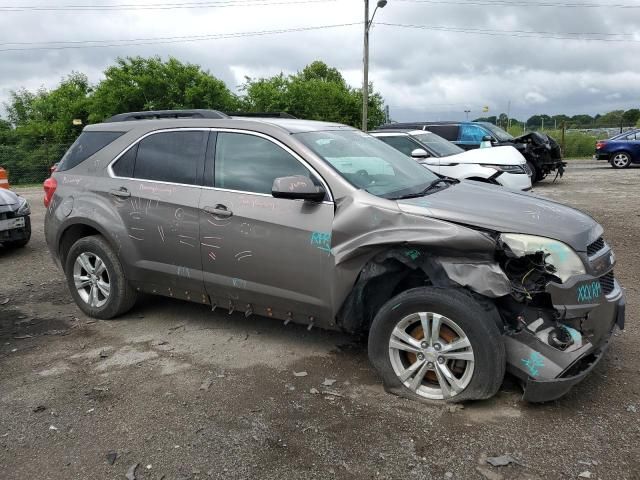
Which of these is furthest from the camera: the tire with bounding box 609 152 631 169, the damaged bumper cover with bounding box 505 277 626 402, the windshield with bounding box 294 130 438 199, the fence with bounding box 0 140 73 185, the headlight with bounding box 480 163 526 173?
the fence with bounding box 0 140 73 185

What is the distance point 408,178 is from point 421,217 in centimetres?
89

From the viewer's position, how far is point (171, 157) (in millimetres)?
4617

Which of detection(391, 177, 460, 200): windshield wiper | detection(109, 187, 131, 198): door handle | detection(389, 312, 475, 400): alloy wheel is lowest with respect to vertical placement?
detection(389, 312, 475, 400): alloy wheel

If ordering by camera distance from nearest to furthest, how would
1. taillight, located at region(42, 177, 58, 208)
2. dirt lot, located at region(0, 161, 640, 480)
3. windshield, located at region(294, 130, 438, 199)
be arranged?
dirt lot, located at region(0, 161, 640, 480)
windshield, located at region(294, 130, 438, 199)
taillight, located at region(42, 177, 58, 208)

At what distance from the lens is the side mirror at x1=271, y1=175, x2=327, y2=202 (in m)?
3.72

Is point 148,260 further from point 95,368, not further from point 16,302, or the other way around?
point 16,302

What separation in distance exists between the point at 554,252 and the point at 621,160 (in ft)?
68.7

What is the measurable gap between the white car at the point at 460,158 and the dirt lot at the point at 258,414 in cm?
504

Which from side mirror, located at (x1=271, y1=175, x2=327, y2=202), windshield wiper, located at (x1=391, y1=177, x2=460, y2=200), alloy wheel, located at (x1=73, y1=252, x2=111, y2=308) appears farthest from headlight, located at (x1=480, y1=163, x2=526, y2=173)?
alloy wheel, located at (x1=73, y1=252, x2=111, y2=308)

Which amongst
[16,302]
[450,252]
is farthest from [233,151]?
[16,302]

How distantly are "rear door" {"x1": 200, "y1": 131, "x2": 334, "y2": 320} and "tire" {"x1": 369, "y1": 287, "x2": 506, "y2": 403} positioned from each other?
510 mm

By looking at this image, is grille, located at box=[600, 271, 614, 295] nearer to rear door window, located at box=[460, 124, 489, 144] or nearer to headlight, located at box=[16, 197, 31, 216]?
headlight, located at box=[16, 197, 31, 216]

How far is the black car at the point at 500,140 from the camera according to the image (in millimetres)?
14492

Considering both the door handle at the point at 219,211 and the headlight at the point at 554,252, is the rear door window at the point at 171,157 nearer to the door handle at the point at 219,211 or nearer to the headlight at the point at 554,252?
the door handle at the point at 219,211
